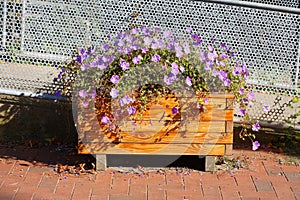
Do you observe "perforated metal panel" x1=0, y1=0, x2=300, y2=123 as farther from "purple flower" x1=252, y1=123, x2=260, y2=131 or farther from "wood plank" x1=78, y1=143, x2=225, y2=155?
"wood plank" x1=78, y1=143, x2=225, y2=155

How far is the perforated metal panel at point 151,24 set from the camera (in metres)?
5.00

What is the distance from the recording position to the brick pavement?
4301mm

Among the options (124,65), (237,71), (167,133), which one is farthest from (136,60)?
(237,71)

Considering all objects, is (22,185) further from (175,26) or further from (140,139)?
(175,26)

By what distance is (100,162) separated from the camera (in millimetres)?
4668

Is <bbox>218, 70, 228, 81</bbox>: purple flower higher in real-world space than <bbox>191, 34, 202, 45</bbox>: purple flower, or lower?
lower

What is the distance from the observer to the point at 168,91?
447cm

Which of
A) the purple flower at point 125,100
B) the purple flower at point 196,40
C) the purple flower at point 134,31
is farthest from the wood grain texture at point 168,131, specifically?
the purple flower at point 134,31

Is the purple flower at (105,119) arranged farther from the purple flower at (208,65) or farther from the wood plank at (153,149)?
the purple flower at (208,65)

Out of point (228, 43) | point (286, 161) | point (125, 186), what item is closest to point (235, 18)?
point (228, 43)

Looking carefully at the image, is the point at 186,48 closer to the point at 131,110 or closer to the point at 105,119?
the point at 131,110

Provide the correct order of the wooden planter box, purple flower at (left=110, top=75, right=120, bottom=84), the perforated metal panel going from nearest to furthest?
purple flower at (left=110, top=75, right=120, bottom=84)
the wooden planter box
the perforated metal panel

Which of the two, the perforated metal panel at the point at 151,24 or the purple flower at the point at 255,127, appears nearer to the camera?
the purple flower at the point at 255,127

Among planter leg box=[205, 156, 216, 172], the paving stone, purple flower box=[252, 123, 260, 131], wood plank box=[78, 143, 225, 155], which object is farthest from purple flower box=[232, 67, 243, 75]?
the paving stone
